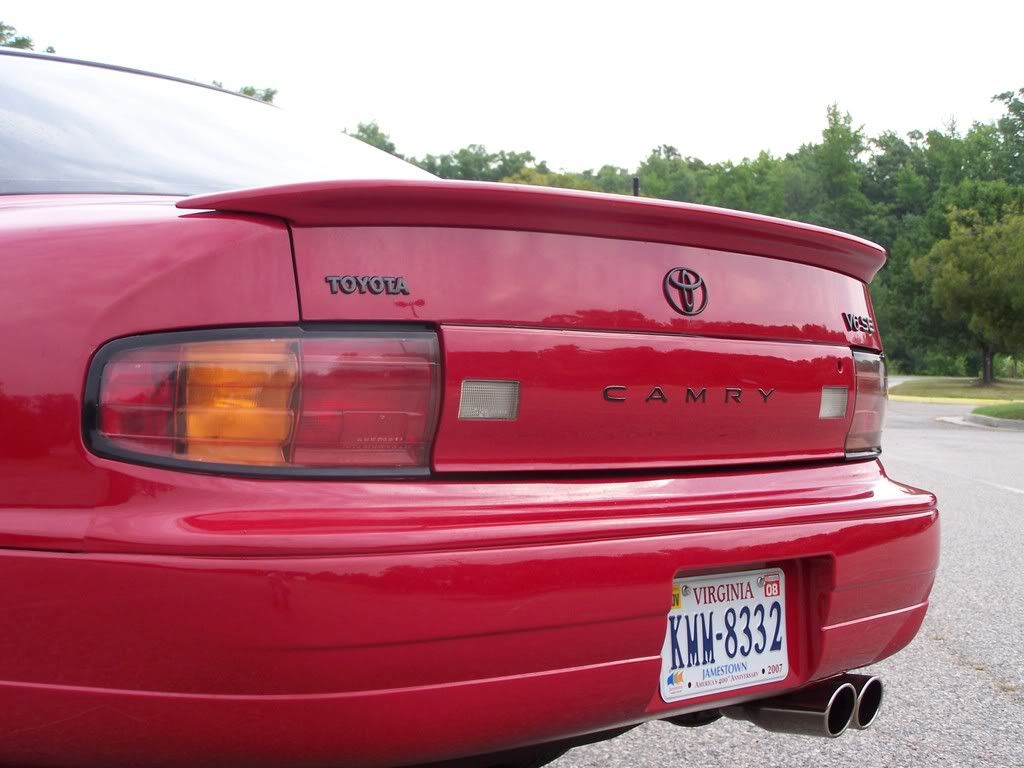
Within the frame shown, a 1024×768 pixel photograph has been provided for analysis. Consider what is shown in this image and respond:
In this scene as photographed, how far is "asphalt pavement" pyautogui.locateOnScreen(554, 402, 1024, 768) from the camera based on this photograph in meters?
3.03

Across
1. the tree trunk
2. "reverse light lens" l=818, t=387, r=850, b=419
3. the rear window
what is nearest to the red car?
the rear window

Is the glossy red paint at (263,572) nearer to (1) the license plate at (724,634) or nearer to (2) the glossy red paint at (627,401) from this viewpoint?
(2) the glossy red paint at (627,401)

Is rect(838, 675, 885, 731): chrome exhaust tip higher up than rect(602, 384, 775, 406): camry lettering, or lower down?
lower down

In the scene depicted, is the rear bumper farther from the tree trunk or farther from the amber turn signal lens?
the tree trunk

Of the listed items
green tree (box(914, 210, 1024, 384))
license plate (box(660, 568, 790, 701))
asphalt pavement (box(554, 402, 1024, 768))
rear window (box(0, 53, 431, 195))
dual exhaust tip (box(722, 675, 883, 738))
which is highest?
green tree (box(914, 210, 1024, 384))

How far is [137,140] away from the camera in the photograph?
2510 mm

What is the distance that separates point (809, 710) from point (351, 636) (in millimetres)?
1110

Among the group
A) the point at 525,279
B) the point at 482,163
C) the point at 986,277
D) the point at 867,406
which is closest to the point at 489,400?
the point at 525,279

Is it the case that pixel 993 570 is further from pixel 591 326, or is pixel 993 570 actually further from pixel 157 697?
pixel 157 697

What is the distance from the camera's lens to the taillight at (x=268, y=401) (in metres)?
1.69

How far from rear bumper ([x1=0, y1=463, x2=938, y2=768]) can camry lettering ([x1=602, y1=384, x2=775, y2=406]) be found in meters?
0.16

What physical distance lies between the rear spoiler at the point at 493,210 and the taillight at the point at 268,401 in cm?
19

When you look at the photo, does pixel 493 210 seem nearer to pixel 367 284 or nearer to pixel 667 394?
pixel 367 284

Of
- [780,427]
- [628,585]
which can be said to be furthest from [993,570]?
[628,585]
